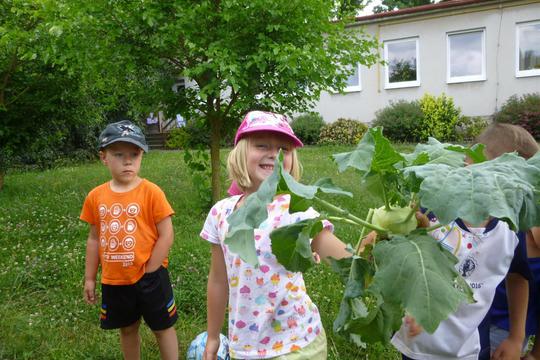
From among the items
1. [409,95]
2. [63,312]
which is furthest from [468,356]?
[409,95]

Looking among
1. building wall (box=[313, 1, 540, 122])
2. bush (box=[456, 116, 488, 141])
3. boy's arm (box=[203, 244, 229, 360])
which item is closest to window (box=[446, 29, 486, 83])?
building wall (box=[313, 1, 540, 122])

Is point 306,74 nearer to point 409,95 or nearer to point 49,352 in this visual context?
point 49,352

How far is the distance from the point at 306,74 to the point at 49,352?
3.41 m

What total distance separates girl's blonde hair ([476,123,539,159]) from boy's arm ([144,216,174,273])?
1842mm

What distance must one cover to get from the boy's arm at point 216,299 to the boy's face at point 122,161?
1.03m

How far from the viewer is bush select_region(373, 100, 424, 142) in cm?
1448

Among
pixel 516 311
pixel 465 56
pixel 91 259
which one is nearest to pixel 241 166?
pixel 516 311

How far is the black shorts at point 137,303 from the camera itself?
2.88 metres

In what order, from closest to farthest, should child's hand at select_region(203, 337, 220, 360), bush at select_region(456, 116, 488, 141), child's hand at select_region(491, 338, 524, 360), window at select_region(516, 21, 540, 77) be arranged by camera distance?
1. child's hand at select_region(491, 338, 524, 360)
2. child's hand at select_region(203, 337, 220, 360)
3. bush at select_region(456, 116, 488, 141)
4. window at select_region(516, 21, 540, 77)

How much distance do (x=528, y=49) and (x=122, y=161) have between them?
15.3 meters

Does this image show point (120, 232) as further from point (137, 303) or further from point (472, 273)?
point (472, 273)

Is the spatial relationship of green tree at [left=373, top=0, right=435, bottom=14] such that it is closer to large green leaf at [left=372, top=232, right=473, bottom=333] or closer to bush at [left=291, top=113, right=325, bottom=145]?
bush at [left=291, top=113, right=325, bottom=145]

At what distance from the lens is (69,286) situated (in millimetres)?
4266

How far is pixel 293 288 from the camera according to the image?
2.01 m
